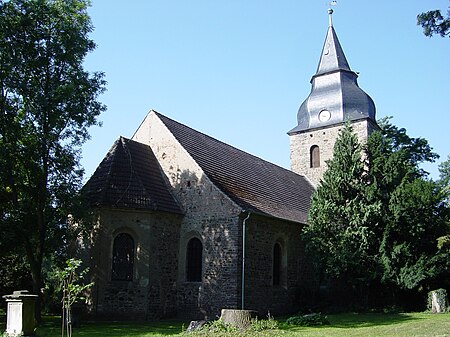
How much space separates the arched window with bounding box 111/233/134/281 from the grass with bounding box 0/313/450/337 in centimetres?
191

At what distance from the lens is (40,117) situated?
17.0 m

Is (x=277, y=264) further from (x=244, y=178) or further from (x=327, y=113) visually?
(x=327, y=113)

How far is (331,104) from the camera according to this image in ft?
106

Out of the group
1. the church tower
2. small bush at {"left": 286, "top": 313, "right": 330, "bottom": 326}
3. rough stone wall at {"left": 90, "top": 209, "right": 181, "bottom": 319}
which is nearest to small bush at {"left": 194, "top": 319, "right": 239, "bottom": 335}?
small bush at {"left": 286, "top": 313, "right": 330, "bottom": 326}

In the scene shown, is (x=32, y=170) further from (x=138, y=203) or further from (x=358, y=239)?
(x=358, y=239)

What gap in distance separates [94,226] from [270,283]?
25.5ft

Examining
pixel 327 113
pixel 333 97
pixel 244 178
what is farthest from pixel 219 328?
pixel 333 97

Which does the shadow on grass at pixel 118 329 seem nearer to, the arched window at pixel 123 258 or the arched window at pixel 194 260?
the arched window at pixel 123 258

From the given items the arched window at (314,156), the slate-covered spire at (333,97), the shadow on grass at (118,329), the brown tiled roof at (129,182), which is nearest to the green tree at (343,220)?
the brown tiled roof at (129,182)

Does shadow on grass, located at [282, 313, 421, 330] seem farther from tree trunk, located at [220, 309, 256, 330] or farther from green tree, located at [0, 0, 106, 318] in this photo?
green tree, located at [0, 0, 106, 318]

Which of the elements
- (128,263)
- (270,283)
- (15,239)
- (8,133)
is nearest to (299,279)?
(270,283)

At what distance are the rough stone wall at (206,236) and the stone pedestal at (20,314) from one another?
800 centimetres

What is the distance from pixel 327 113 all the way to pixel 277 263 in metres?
13.7

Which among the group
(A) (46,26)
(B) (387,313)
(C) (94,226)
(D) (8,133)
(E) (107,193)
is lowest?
(B) (387,313)
